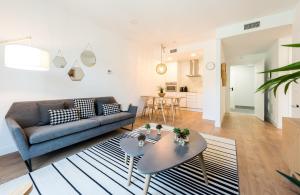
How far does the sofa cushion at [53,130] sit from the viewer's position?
2.04 m

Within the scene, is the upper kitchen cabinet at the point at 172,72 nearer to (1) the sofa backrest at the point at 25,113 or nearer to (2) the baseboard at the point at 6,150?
(1) the sofa backrest at the point at 25,113

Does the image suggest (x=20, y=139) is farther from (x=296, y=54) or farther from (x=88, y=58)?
(x=296, y=54)

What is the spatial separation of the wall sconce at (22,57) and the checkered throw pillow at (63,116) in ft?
2.94

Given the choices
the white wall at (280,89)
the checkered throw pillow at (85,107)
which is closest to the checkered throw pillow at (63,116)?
the checkered throw pillow at (85,107)

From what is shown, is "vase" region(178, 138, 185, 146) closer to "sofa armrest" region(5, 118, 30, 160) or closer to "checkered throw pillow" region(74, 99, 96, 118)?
"sofa armrest" region(5, 118, 30, 160)

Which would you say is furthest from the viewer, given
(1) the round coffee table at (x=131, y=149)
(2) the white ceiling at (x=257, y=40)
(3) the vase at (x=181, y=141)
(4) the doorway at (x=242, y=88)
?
(4) the doorway at (x=242, y=88)

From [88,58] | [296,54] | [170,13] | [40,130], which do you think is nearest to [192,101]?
[296,54]

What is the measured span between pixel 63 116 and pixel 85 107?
559 mm

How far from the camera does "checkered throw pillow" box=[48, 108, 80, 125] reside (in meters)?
2.60

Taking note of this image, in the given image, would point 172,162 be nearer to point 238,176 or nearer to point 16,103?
point 238,176

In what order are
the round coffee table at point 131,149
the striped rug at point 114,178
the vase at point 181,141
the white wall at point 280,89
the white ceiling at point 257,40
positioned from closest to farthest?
the striped rug at point 114,178 → the round coffee table at point 131,149 → the vase at point 181,141 → the white ceiling at point 257,40 → the white wall at point 280,89

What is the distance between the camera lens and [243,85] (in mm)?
8227

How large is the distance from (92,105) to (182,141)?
2.33 meters

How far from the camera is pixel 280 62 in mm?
3840
